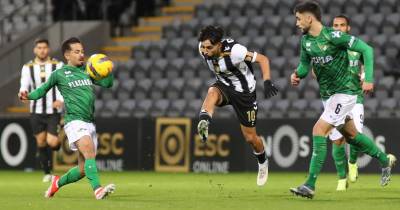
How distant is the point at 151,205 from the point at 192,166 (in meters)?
8.47

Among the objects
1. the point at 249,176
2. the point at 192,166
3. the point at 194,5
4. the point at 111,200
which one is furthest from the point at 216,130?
the point at 111,200

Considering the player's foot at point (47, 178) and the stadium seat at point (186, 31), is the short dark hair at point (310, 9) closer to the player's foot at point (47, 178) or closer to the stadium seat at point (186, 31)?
the player's foot at point (47, 178)

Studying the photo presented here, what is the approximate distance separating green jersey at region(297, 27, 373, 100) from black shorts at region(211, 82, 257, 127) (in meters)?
1.45

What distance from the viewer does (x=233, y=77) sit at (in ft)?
38.2

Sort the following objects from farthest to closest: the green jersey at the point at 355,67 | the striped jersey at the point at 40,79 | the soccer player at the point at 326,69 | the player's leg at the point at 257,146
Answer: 1. the striped jersey at the point at 40,79
2. the player's leg at the point at 257,146
3. the green jersey at the point at 355,67
4. the soccer player at the point at 326,69

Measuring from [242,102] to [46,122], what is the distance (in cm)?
467

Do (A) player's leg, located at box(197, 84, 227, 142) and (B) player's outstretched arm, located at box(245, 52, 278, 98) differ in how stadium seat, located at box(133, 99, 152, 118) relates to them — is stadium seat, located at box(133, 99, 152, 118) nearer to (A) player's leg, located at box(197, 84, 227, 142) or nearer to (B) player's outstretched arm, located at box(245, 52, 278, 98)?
(A) player's leg, located at box(197, 84, 227, 142)

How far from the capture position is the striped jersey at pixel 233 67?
11.3 m

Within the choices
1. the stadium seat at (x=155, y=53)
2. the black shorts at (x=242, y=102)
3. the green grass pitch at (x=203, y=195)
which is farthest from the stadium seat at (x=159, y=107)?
the black shorts at (x=242, y=102)

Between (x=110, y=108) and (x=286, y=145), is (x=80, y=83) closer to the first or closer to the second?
(x=286, y=145)

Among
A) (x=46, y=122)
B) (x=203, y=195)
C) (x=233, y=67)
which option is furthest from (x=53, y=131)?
(x=203, y=195)

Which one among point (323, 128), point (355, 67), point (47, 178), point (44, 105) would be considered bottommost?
point (47, 178)

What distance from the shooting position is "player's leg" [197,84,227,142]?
414 inches

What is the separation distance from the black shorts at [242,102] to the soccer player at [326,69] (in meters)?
1.42
